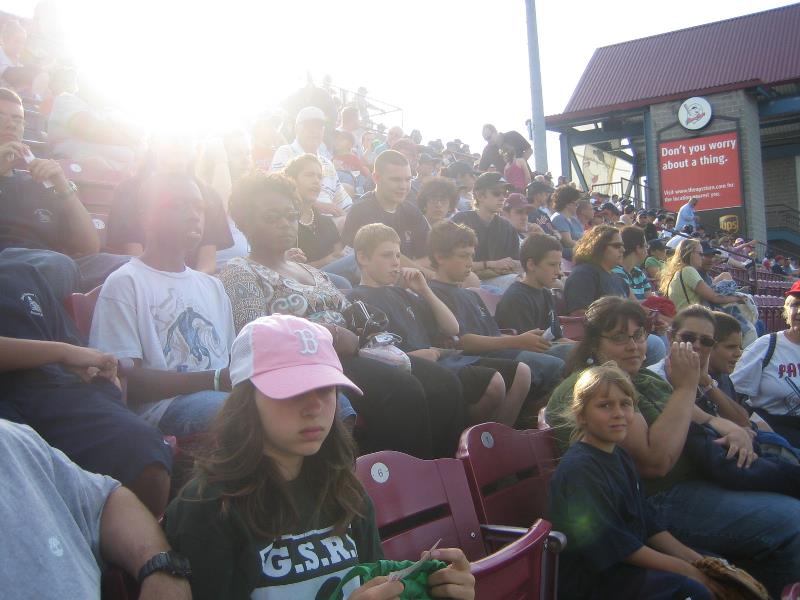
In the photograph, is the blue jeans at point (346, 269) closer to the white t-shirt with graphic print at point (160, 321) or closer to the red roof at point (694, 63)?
the white t-shirt with graphic print at point (160, 321)

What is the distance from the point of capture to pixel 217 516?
1.63 m

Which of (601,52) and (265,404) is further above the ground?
(601,52)

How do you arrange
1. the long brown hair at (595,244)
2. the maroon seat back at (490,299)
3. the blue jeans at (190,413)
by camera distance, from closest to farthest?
the blue jeans at (190,413)
the maroon seat back at (490,299)
the long brown hair at (595,244)

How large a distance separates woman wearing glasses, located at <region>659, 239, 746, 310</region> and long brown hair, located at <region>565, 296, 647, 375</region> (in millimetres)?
4702

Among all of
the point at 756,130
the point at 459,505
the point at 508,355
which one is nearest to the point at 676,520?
the point at 459,505

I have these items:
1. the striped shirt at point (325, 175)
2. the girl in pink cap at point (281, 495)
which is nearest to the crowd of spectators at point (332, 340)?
the girl in pink cap at point (281, 495)

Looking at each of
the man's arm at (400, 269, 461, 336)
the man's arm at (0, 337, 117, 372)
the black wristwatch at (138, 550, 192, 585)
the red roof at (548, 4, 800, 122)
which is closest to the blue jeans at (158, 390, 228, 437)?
the man's arm at (0, 337, 117, 372)

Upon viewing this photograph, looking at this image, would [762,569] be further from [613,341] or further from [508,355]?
[508,355]

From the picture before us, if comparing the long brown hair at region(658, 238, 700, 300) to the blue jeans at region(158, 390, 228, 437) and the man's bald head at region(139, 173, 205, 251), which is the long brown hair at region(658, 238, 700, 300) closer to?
the man's bald head at region(139, 173, 205, 251)

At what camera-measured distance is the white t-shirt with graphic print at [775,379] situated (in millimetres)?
4660

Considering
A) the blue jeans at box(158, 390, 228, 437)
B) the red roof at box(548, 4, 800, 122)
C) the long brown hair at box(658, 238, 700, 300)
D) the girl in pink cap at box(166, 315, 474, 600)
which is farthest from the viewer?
the red roof at box(548, 4, 800, 122)

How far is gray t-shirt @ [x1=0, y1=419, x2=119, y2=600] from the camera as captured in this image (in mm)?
1352

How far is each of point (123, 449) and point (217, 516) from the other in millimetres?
559

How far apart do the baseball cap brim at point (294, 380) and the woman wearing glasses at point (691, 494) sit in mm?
1617
